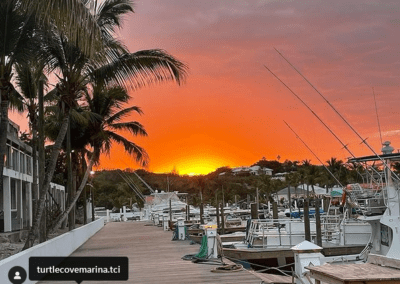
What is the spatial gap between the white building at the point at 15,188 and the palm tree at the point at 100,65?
7.08 meters

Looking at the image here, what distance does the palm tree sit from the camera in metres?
18.7

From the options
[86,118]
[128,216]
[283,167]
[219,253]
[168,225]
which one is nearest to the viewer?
[219,253]

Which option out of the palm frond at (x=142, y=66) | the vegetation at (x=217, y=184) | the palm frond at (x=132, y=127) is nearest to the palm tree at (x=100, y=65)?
the palm frond at (x=142, y=66)

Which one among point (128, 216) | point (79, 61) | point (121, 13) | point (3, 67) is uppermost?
point (121, 13)

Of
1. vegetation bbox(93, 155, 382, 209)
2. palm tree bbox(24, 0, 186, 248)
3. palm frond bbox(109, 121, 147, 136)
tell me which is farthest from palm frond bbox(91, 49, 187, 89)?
vegetation bbox(93, 155, 382, 209)

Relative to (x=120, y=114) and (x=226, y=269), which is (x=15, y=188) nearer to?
(x=120, y=114)

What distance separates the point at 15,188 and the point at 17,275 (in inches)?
879

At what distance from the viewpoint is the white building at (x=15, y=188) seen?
27.4 meters

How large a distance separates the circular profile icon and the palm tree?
7.30 metres

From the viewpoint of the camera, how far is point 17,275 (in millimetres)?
9977

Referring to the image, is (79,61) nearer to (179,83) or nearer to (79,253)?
(179,83)

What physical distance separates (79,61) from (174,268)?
8457 millimetres

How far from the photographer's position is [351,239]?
19.8 m

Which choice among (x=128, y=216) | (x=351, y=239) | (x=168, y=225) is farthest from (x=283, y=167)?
(x=351, y=239)
